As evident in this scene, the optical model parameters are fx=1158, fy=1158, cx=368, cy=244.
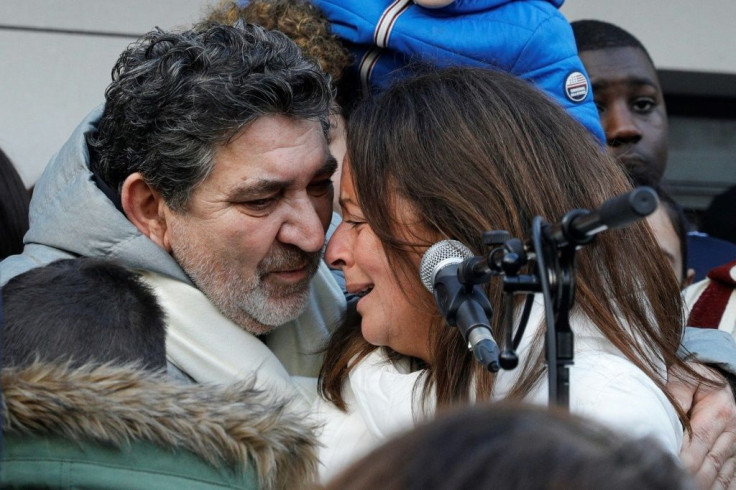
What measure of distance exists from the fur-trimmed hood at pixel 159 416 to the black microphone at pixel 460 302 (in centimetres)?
30

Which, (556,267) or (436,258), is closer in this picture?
(556,267)

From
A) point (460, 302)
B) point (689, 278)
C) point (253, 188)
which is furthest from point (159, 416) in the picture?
point (689, 278)

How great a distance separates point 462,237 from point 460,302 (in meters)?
0.55

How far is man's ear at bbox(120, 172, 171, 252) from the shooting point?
254cm

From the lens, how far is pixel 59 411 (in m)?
1.63

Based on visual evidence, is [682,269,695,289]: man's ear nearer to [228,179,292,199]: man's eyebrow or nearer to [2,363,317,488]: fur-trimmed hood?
[228,179,292,199]: man's eyebrow

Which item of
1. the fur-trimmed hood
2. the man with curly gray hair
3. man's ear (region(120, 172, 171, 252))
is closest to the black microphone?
the fur-trimmed hood

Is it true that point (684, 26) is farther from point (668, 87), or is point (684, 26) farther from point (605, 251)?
point (605, 251)

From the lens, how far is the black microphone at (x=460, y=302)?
1583mm

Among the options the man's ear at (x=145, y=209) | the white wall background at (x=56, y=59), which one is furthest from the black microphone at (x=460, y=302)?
the white wall background at (x=56, y=59)

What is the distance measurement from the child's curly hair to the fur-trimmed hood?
118 centimetres

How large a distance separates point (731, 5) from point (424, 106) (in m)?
3.34

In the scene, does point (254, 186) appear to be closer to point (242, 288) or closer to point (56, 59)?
point (242, 288)

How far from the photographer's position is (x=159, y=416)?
167cm
